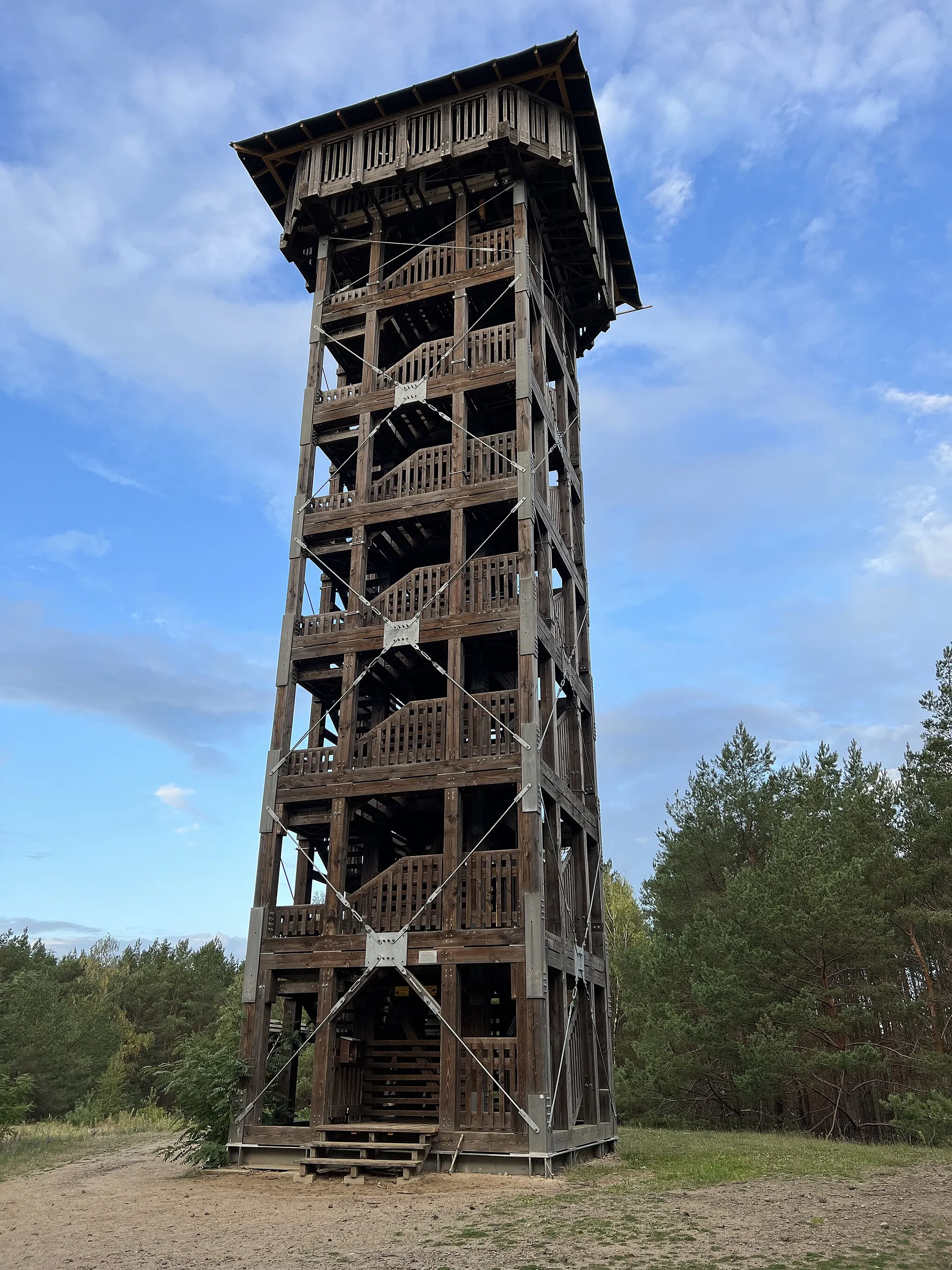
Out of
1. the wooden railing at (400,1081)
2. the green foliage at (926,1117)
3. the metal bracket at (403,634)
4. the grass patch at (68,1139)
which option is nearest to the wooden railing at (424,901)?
the wooden railing at (400,1081)

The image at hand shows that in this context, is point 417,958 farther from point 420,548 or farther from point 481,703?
point 420,548

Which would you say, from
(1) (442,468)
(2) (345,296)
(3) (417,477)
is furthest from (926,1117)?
(2) (345,296)

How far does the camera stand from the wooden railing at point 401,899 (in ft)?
57.9

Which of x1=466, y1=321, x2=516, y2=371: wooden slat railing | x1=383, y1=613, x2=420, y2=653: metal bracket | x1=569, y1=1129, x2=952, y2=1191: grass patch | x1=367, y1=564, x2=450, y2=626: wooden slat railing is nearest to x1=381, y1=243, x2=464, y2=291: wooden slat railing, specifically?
x1=466, y1=321, x2=516, y2=371: wooden slat railing

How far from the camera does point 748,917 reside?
90.3 feet

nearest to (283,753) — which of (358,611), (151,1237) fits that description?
(358,611)

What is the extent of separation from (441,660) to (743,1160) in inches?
447

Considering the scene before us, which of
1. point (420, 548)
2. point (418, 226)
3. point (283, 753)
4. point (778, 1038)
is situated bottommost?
point (778, 1038)

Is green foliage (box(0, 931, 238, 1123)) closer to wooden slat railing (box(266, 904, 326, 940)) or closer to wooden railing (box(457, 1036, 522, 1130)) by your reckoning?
wooden slat railing (box(266, 904, 326, 940))

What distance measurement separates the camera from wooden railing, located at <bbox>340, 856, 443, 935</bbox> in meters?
17.6

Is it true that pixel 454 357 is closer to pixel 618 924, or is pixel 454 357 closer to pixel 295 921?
pixel 295 921

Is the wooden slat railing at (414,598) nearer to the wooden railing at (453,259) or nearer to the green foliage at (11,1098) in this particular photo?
the wooden railing at (453,259)

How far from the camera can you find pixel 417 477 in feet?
72.0

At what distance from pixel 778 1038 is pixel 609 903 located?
25313mm
